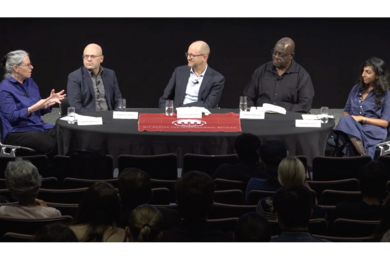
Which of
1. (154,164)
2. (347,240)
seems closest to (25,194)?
(154,164)

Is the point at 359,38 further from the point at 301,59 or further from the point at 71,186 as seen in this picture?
the point at 71,186

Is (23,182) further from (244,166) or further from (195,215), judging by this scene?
(244,166)

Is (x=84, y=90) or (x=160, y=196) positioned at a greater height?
(x=84, y=90)

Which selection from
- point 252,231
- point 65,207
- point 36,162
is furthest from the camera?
point 36,162

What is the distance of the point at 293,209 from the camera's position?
10.2ft

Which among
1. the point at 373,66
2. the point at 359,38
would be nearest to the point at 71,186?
the point at 373,66

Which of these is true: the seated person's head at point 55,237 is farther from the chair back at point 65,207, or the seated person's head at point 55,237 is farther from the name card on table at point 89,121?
the name card on table at point 89,121

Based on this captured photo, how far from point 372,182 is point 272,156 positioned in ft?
2.63

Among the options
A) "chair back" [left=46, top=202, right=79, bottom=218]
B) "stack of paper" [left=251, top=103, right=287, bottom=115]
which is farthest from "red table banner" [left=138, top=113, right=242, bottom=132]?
"chair back" [left=46, top=202, right=79, bottom=218]

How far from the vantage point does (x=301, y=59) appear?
30.5 ft

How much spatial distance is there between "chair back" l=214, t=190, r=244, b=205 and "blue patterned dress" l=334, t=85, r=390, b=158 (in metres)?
2.44

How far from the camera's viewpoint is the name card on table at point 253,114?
6.27 meters

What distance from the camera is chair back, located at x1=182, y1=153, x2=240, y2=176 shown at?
492 cm

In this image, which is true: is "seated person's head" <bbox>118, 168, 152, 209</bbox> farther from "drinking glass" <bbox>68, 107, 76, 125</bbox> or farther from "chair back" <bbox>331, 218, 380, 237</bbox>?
"drinking glass" <bbox>68, 107, 76, 125</bbox>
